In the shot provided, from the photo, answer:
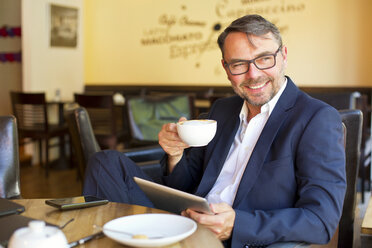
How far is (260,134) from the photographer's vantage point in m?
1.58

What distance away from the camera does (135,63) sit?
6.94 m

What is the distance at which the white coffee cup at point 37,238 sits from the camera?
2.49ft

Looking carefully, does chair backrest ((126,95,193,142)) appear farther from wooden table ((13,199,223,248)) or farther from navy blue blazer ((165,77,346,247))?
wooden table ((13,199,223,248))

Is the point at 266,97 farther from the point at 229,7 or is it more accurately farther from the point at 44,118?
the point at 229,7

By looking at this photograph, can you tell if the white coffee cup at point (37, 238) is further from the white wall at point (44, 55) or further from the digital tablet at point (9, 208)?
the white wall at point (44, 55)

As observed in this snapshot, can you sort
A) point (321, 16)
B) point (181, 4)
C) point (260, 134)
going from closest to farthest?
point (260, 134)
point (321, 16)
point (181, 4)

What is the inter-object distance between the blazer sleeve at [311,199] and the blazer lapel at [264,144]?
10 centimetres

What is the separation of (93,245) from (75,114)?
1524 millimetres

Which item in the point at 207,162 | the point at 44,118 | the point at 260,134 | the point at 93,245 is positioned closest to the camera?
the point at 93,245

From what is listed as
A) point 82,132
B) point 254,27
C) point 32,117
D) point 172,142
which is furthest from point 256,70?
point 32,117

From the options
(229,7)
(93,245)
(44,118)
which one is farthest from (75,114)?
(229,7)

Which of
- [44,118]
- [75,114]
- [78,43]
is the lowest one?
[44,118]

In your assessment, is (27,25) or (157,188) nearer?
(157,188)

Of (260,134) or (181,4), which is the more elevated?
(181,4)
